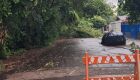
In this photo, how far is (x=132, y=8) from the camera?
25.5m

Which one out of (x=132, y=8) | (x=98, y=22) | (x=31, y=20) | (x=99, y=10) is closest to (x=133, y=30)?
(x=132, y=8)

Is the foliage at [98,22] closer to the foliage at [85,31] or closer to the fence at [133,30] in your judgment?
the foliage at [85,31]

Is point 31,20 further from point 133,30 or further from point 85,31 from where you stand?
point 85,31

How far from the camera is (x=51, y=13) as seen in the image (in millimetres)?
31000

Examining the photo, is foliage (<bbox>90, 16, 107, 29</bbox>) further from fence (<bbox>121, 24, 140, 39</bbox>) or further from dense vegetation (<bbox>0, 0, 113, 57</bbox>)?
dense vegetation (<bbox>0, 0, 113, 57</bbox>)

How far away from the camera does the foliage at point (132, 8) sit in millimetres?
25078

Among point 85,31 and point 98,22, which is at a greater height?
point 98,22

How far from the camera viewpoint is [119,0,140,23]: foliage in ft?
82.3

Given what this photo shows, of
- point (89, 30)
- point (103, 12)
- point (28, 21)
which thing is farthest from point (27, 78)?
point (103, 12)

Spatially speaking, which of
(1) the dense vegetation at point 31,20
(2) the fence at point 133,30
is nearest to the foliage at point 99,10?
(2) the fence at point 133,30

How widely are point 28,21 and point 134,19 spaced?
8.29 metres

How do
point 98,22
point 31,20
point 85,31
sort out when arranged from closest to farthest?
1. point 31,20
2. point 85,31
3. point 98,22

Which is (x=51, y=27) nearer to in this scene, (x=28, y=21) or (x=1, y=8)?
(x=28, y=21)

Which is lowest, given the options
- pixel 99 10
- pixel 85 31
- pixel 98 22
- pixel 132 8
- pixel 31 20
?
pixel 85 31
